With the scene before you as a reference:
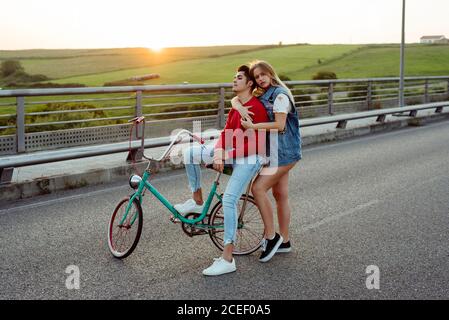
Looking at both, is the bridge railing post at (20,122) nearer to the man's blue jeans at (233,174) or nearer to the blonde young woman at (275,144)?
the man's blue jeans at (233,174)

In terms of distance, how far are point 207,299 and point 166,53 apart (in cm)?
10934

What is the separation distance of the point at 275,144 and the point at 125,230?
1555mm

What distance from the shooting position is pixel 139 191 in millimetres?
5695

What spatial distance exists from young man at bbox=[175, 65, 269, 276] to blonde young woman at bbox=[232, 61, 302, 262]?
7cm

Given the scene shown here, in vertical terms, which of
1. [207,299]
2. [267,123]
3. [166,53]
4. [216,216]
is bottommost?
[207,299]

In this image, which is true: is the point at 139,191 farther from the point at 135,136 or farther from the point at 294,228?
the point at 135,136

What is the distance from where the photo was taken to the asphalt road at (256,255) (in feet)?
16.6

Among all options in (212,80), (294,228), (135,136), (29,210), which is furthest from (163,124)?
(212,80)

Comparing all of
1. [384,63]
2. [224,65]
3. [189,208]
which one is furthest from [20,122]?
[384,63]

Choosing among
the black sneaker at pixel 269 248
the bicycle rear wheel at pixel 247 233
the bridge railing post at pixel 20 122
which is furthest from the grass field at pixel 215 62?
Result: the black sneaker at pixel 269 248

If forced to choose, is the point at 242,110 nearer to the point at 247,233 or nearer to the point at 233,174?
the point at 233,174

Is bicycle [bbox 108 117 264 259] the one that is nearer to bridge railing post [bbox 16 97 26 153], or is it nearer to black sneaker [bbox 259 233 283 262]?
black sneaker [bbox 259 233 283 262]

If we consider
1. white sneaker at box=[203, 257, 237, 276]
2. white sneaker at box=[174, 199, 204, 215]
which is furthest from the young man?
white sneaker at box=[174, 199, 204, 215]

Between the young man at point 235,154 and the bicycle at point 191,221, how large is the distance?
16cm
